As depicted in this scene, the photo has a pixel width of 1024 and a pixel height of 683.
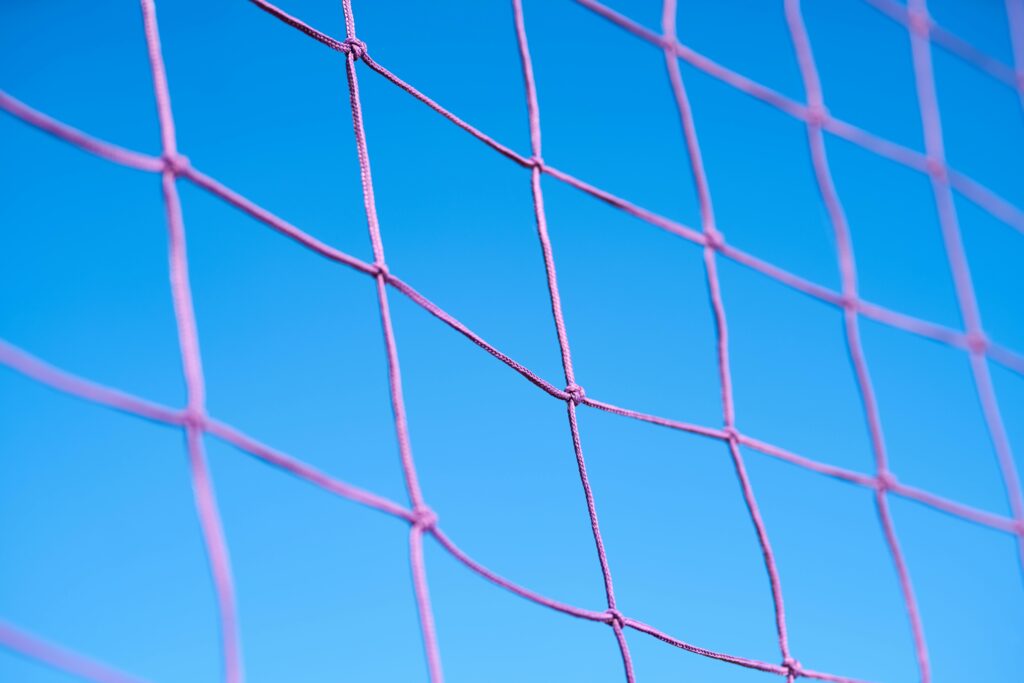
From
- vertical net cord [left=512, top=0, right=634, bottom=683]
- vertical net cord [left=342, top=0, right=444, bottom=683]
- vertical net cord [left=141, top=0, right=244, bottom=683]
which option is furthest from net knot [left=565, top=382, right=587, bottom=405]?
vertical net cord [left=141, top=0, right=244, bottom=683]

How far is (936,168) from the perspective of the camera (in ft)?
4.28

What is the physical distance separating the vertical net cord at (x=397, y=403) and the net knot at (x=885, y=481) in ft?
1.93

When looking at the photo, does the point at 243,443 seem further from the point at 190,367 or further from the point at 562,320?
the point at 562,320

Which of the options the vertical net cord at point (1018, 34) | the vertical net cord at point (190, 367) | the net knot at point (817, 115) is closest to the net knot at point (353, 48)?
the vertical net cord at point (190, 367)

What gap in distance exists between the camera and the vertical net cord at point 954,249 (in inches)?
46.9

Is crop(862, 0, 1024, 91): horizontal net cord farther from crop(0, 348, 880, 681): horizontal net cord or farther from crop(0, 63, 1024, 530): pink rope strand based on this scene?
crop(0, 348, 880, 681): horizontal net cord

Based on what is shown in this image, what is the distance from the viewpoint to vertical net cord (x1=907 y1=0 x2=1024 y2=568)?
119 cm

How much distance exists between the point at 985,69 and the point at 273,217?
3.04ft

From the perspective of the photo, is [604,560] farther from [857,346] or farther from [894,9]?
[894,9]

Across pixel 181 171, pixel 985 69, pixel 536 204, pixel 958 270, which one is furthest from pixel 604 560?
pixel 985 69

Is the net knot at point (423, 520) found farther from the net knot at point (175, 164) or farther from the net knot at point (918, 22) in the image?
the net knot at point (918, 22)

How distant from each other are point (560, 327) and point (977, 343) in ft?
1.90

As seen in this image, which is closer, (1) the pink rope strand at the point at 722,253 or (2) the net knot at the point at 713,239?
(1) the pink rope strand at the point at 722,253

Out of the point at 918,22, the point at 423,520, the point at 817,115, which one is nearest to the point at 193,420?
the point at 423,520
